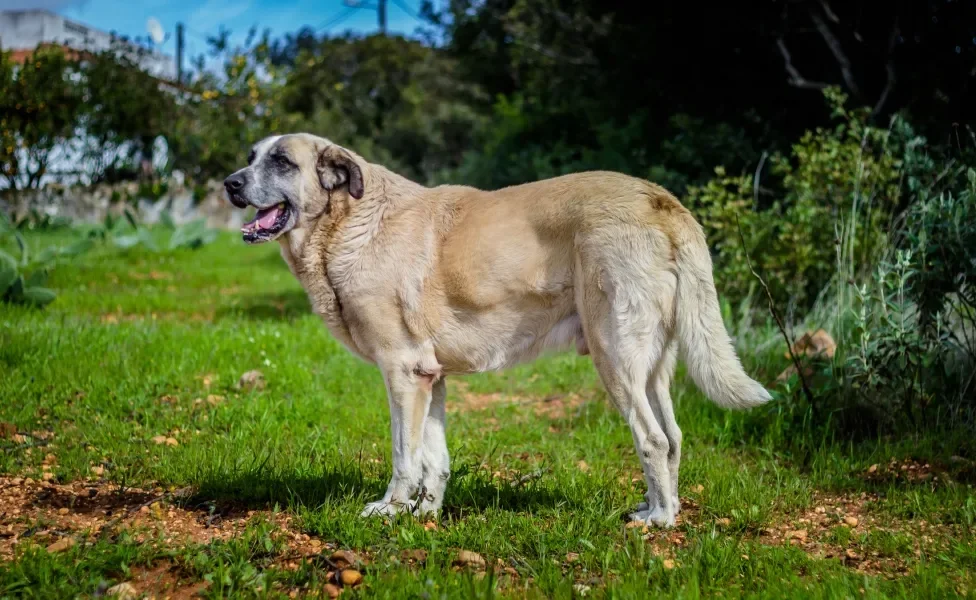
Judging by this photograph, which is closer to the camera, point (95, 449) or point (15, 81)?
point (95, 449)

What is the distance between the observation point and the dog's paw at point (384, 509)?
380 cm

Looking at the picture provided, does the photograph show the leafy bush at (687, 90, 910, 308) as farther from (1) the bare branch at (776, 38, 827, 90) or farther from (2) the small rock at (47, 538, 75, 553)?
(2) the small rock at (47, 538, 75, 553)

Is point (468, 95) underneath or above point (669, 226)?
above

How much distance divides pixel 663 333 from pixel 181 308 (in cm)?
682

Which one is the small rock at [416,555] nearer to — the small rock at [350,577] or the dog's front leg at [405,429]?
the small rock at [350,577]

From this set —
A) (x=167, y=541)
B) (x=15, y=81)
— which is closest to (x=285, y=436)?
(x=167, y=541)

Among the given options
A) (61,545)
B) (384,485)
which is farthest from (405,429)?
(61,545)

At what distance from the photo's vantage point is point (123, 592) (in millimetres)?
2971

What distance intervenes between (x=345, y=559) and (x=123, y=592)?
812mm

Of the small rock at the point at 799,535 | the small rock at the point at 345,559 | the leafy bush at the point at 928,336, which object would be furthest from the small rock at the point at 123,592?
the leafy bush at the point at 928,336

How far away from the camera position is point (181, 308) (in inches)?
361

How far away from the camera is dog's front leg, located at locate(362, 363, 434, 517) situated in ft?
12.9

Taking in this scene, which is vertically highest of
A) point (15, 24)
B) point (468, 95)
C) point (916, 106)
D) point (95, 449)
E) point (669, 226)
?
point (15, 24)

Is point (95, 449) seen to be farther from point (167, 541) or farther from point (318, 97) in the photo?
point (318, 97)
